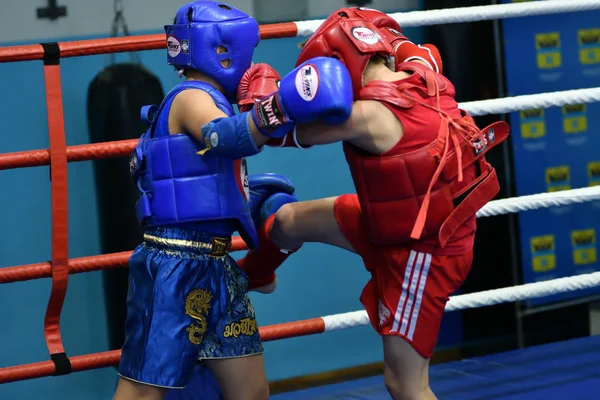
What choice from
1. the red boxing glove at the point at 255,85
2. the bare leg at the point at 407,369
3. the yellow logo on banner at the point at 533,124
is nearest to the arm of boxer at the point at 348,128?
the red boxing glove at the point at 255,85

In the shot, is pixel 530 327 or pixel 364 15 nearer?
pixel 364 15

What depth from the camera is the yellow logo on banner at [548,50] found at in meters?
3.31

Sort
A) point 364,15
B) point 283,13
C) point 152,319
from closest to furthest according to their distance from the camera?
point 152,319, point 364,15, point 283,13

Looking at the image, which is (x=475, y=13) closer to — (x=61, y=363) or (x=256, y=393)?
(x=256, y=393)

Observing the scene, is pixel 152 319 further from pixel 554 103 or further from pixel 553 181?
pixel 553 181

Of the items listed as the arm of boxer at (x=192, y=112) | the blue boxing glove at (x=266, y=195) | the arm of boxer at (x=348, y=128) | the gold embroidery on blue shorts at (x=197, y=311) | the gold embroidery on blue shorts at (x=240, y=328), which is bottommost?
the gold embroidery on blue shorts at (x=240, y=328)

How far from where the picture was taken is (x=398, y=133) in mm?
2006

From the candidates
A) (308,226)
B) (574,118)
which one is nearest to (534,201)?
(574,118)

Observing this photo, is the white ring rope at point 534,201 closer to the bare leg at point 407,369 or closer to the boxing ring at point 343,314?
the boxing ring at point 343,314

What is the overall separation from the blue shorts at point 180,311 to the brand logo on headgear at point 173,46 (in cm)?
39

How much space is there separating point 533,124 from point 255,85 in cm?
160

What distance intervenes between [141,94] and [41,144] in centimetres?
34

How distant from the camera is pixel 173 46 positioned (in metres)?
2.07

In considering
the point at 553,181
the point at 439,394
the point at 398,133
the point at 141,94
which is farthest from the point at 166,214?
the point at 553,181
